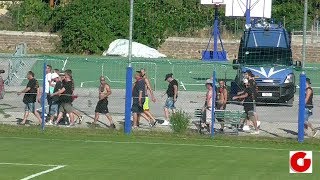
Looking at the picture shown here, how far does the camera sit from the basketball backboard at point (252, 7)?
151 feet

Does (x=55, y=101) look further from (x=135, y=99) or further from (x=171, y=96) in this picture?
(x=171, y=96)

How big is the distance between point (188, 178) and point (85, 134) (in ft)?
28.6

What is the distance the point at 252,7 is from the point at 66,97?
19.7 meters

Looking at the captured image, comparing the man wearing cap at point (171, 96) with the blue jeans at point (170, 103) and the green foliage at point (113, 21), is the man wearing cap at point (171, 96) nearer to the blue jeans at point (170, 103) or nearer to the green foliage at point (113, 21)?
the blue jeans at point (170, 103)

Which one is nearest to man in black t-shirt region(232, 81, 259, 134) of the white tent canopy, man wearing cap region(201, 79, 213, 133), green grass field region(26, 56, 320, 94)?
man wearing cap region(201, 79, 213, 133)

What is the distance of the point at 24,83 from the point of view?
3788 cm

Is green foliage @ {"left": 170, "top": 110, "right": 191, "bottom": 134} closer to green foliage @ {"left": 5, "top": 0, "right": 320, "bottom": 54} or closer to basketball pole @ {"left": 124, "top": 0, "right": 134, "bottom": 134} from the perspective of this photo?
basketball pole @ {"left": 124, "top": 0, "right": 134, "bottom": 134}

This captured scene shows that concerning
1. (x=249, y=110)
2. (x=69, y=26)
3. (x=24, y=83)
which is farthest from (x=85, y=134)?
(x=69, y=26)

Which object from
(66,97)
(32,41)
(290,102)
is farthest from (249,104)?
(32,41)

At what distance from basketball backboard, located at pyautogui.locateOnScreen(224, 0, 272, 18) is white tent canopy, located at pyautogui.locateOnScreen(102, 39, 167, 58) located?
5.82 meters

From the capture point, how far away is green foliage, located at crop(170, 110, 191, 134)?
89.8ft

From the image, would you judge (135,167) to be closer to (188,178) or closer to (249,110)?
(188,178)

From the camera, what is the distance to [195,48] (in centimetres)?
5491

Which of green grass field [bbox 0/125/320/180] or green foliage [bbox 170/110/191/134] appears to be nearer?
green grass field [bbox 0/125/320/180]
